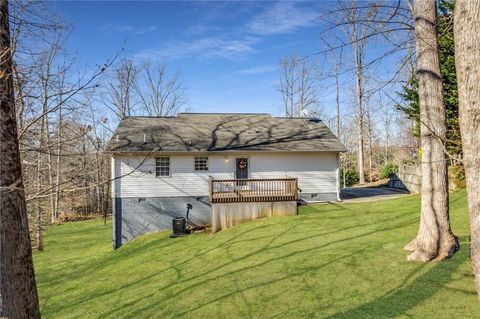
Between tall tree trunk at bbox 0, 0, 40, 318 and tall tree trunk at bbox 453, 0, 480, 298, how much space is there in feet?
14.8

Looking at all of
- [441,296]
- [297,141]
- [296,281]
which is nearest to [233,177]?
[297,141]

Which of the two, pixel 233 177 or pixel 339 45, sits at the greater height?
pixel 339 45

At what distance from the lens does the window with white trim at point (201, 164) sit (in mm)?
16500

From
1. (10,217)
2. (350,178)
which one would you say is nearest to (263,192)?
(10,217)

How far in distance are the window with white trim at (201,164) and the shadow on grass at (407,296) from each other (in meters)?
11.7

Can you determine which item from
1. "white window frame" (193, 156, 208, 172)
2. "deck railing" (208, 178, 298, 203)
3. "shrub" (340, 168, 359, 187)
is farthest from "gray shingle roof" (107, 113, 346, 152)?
"shrub" (340, 168, 359, 187)

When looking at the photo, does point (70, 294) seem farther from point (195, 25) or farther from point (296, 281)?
point (195, 25)

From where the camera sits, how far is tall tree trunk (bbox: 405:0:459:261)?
6879 mm

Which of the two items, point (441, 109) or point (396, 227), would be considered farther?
point (396, 227)

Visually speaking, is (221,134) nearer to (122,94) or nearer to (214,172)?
(214,172)

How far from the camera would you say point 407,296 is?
18.3 feet

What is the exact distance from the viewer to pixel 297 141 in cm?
1777

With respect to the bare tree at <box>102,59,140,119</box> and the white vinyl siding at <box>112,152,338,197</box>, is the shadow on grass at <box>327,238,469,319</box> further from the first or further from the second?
the bare tree at <box>102,59,140,119</box>

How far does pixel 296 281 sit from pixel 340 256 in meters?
1.68
